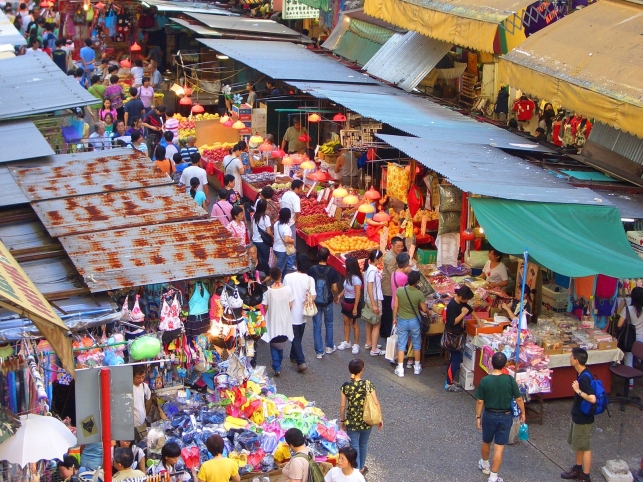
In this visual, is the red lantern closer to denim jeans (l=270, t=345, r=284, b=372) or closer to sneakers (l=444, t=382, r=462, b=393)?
sneakers (l=444, t=382, r=462, b=393)

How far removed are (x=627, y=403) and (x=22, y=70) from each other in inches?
457

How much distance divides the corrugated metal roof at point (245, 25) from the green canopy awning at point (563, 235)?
1400 cm

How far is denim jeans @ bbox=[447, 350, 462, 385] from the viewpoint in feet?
39.0

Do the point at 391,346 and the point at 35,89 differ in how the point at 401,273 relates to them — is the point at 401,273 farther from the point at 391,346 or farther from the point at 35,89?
the point at 35,89

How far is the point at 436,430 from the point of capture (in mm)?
10961

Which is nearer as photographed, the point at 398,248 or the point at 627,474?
the point at 627,474

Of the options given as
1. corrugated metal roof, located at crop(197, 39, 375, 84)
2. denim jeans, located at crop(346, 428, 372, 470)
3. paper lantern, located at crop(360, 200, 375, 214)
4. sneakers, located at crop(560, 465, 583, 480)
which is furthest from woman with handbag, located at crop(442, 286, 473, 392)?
corrugated metal roof, located at crop(197, 39, 375, 84)

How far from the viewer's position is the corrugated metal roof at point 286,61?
19.7 m

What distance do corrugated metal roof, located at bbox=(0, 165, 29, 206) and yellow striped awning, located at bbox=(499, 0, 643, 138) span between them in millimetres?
7186

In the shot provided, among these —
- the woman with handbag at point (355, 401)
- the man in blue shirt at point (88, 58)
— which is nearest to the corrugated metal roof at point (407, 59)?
the man in blue shirt at point (88, 58)

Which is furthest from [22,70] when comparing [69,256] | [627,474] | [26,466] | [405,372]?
[627,474]

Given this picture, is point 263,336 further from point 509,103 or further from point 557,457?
point 509,103

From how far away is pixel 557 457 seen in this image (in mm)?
10492

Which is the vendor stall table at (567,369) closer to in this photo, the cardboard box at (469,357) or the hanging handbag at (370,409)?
the cardboard box at (469,357)
